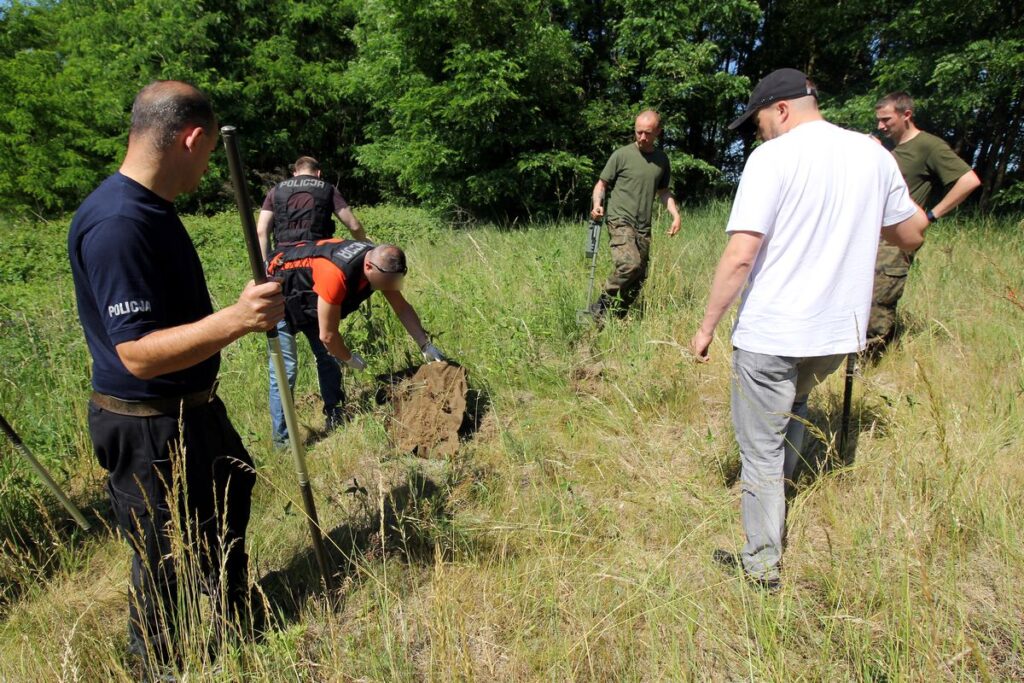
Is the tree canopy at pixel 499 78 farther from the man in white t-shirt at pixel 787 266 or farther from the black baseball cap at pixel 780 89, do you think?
the man in white t-shirt at pixel 787 266

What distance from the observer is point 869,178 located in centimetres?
195

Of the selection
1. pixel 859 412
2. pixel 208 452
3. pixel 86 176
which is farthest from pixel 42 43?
pixel 859 412

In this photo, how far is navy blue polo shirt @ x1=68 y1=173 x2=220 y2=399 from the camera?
1.48m

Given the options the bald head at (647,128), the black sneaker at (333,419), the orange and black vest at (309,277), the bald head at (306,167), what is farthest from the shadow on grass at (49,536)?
the bald head at (647,128)

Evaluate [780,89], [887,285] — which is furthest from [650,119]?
[780,89]

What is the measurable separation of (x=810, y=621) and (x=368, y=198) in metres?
22.0

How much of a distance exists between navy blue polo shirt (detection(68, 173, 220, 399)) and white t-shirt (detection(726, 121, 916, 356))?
1.87 m

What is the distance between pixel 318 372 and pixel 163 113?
237cm

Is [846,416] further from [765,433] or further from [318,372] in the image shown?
[318,372]

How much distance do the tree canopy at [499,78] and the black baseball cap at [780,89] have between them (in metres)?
5.85

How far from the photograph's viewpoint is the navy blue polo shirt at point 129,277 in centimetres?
148

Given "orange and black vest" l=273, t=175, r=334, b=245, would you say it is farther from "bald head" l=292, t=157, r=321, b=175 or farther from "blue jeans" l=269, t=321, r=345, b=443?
"blue jeans" l=269, t=321, r=345, b=443

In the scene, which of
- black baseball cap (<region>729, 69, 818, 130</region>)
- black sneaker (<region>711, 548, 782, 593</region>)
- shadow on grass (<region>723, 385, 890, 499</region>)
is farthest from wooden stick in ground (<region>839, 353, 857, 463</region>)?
black baseball cap (<region>729, 69, 818, 130</region>)

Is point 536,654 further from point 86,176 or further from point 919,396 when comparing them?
point 86,176
